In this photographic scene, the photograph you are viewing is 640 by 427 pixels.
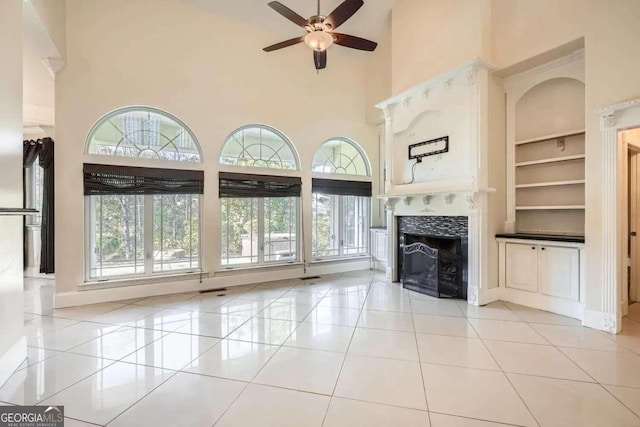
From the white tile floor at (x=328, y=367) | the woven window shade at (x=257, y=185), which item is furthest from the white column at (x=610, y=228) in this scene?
the woven window shade at (x=257, y=185)

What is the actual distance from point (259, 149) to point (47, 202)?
158 inches

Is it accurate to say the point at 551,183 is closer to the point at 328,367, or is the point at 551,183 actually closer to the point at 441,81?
the point at 441,81

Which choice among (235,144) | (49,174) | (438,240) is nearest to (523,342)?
(438,240)

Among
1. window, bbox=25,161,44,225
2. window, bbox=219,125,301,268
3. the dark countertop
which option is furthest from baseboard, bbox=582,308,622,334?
window, bbox=25,161,44,225

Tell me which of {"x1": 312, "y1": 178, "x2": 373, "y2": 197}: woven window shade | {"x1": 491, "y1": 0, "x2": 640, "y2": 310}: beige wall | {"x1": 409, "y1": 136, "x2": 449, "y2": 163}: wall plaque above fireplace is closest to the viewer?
{"x1": 491, "y1": 0, "x2": 640, "y2": 310}: beige wall

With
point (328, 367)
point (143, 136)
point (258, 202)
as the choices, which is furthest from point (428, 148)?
point (143, 136)

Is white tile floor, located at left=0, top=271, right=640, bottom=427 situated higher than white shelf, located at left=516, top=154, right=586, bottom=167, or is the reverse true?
white shelf, located at left=516, top=154, right=586, bottom=167

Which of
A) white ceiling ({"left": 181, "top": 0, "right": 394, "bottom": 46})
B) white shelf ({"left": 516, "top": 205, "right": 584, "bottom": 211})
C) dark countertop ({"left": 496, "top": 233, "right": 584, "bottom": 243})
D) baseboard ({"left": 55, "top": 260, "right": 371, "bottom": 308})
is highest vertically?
white ceiling ({"left": 181, "top": 0, "right": 394, "bottom": 46})

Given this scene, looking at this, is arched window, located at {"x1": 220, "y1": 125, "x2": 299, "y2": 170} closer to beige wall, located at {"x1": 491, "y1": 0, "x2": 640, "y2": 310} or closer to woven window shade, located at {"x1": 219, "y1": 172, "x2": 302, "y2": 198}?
woven window shade, located at {"x1": 219, "y1": 172, "x2": 302, "y2": 198}

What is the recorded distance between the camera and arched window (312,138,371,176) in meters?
6.23

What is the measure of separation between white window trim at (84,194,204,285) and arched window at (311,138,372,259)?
2197 mm

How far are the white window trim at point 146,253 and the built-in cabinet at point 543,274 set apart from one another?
15.2 feet

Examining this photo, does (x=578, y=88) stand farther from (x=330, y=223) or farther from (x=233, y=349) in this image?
(x=233, y=349)

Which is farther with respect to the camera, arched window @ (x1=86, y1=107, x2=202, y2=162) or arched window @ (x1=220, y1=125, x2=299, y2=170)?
arched window @ (x1=220, y1=125, x2=299, y2=170)
